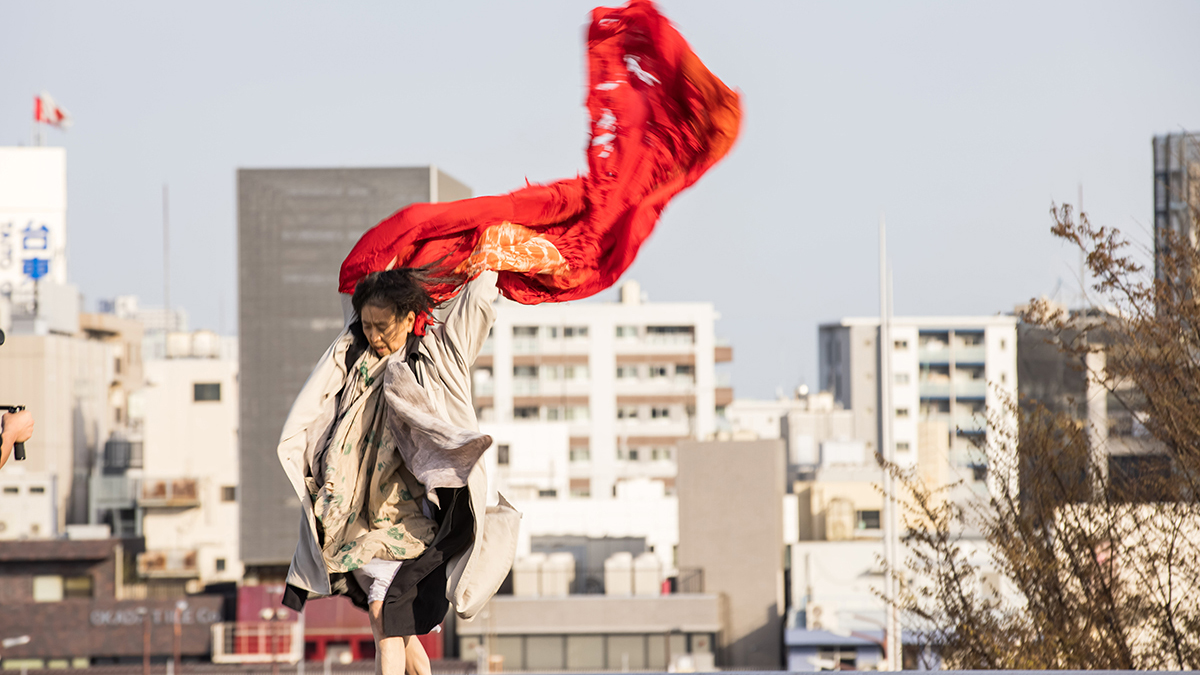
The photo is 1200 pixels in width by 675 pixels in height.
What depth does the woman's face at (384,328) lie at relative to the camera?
4.22 m

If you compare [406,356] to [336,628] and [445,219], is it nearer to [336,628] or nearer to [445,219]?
[445,219]

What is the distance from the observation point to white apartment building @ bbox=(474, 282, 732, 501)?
54.8 meters

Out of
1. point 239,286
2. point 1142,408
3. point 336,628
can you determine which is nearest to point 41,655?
point 336,628

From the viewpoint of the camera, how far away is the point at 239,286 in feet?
137

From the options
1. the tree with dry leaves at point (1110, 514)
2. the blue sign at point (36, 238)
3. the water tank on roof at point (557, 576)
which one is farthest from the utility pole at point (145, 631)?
the tree with dry leaves at point (1110, 514)

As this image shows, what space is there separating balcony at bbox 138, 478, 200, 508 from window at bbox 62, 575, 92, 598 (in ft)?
23.4

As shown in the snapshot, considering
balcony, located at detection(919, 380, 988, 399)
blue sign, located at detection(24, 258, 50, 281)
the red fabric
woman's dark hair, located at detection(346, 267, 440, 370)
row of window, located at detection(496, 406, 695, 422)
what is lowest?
row of window, located at detection(496, 406, 695, 422)

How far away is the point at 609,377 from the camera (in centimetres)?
5547

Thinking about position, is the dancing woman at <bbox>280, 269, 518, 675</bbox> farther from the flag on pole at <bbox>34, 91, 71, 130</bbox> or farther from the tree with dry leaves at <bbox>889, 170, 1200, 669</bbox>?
the flag on pole at <bbox>34, 91, 71, 130</bbox>

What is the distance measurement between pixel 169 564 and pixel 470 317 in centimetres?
3620

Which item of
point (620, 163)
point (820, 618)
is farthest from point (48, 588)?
point (620, 163)

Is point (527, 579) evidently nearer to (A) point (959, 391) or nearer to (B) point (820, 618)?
(B) point (820, 618)

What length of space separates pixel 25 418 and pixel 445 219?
146 centimetres

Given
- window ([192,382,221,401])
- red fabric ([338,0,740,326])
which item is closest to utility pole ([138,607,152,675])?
window ([192,382,221,401])
